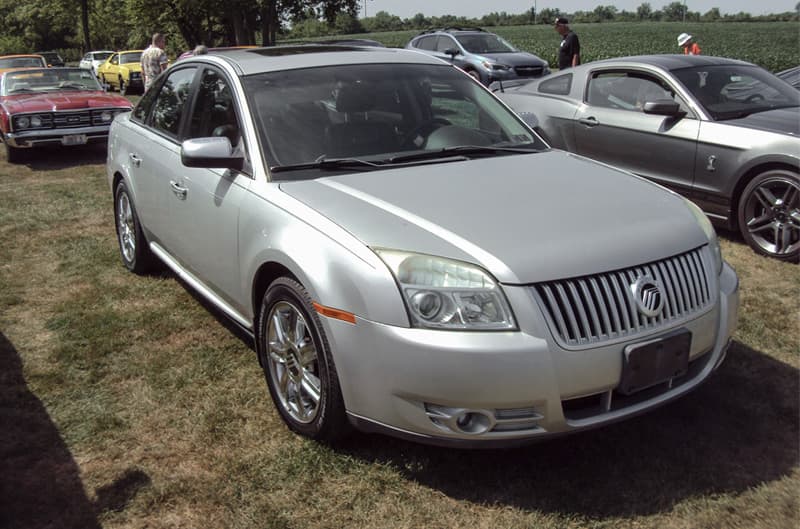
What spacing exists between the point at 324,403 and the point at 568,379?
39.0 inches

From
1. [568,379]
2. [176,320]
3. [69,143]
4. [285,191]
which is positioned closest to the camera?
[568,379]

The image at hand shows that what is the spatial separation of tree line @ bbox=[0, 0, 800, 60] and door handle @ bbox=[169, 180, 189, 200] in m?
3.23

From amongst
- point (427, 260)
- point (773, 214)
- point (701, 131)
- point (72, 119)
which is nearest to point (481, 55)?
point (72, 119)

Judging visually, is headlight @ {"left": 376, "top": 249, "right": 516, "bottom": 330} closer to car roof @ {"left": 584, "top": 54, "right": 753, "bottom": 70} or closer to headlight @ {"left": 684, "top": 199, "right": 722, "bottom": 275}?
headlight @ {"left": 684, "top": 199, "right": 722, "bottom": 275}

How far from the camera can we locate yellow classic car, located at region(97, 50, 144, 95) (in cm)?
2431

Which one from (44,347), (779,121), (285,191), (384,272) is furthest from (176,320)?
(779,121)

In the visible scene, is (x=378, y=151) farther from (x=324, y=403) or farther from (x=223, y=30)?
(x=223, y=30)

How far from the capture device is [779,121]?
5.86 m

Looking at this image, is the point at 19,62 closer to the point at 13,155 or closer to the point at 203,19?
the point at 13,155

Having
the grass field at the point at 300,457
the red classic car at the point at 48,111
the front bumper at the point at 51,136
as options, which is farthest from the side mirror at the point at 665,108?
the front bumper at the point at 51,136

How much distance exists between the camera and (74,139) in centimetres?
1124

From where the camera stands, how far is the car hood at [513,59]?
57.0ft

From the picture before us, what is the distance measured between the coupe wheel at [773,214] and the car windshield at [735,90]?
30.0 inches

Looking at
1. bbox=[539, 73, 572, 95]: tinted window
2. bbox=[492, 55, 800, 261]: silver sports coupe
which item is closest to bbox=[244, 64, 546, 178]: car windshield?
bbox=[492, 55, 800, 261]: silver sports coupe
